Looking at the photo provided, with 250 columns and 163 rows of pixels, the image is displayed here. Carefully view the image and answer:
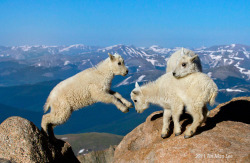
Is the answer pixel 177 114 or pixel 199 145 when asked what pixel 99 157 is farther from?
pixel 199 145

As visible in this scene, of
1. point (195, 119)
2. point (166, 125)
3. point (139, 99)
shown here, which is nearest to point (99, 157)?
point (139, 99)

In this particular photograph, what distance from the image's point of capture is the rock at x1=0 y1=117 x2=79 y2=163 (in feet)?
25.6

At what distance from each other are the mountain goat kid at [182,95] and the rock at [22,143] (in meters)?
4.90

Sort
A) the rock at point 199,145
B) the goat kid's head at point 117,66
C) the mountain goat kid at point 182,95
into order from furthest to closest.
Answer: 1. the goat kid's head at point 117,66
2. the mountain goat kid at point 182,95
3. the rock at point 199,145

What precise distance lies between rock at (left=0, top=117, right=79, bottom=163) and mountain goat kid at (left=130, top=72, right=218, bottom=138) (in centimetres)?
490

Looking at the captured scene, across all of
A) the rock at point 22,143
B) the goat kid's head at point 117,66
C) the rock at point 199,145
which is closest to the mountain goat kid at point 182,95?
the rock at point 199,145

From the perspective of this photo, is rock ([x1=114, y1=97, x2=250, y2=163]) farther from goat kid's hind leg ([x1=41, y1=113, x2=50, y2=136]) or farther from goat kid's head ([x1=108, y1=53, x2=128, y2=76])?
goat kid's hind leg ([x1=41, y1=113, x2=50, y2=136])

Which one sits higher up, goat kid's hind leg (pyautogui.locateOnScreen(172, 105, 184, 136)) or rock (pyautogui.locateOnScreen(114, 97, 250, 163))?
goat kid's hind leg (pyautogui.locateOnScreen(172, 105, 184, 136))

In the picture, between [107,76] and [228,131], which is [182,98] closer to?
[228,131]

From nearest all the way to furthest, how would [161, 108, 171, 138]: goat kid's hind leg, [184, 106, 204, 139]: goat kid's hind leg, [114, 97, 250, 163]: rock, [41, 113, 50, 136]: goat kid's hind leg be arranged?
1. [114, 97, 250, 163]: rock
2. [184, 106, 204, 139]: goat kid's hind leg
3. [41, 113, 50, 136]: goat kid's hind leg
4. [161, 108, 171, 138]: goat kid's hind leg

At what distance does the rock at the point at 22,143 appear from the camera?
782cm

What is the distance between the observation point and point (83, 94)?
1016cm

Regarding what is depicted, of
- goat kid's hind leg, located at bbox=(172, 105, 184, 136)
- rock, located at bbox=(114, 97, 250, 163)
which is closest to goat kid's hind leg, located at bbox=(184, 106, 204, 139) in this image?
rock, located at bbox=(114, 97, 250, 163)

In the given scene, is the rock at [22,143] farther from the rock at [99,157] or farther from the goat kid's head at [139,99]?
the rock at [99,157]
